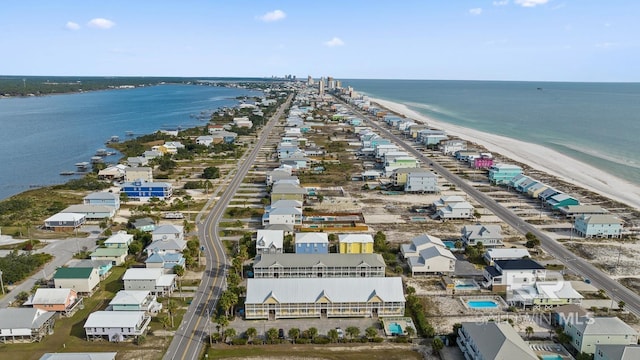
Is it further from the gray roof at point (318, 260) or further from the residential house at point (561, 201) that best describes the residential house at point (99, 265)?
the residential house at point (561, 201)

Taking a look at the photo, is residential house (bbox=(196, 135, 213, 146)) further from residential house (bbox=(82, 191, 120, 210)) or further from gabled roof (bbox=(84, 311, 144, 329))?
gabled roof (bbox=(84, 311, 144, 329))

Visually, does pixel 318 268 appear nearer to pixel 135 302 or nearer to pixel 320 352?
pixel 320 352

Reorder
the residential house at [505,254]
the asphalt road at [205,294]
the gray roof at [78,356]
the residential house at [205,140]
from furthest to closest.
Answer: the residential house at [205,140], the residential house at [505,254], the asphalt road at [205,294], the gray roof at [78,356]

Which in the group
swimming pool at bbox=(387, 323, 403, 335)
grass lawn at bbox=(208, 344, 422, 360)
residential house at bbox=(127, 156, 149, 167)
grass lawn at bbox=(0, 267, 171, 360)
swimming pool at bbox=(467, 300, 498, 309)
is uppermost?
residential house at bbox=(127, 156, 149, 167)

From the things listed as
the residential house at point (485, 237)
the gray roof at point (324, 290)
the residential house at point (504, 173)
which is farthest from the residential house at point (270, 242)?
the residential house at point (504, 173)

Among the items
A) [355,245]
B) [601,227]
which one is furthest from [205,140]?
[601,227]

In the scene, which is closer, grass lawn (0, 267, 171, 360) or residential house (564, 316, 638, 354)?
residential house (564, 316, 638, 354)

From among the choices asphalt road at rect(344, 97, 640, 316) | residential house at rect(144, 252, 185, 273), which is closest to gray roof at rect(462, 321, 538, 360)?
asphalt road at rect(344, 97, 640, 316)
